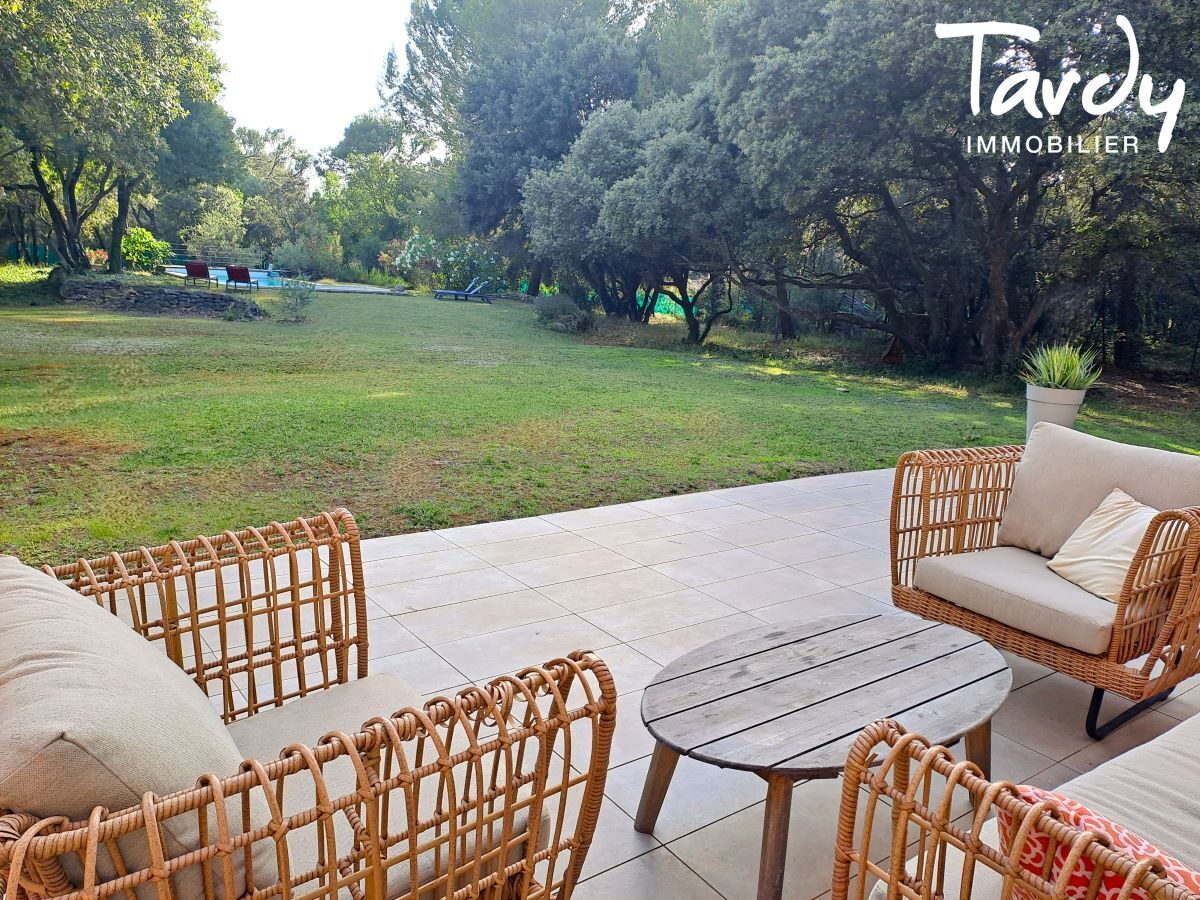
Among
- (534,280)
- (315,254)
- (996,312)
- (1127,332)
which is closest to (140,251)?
(315,254)

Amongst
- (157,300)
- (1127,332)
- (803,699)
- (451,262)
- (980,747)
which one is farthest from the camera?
(451,262)

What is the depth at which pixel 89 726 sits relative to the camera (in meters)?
0.90

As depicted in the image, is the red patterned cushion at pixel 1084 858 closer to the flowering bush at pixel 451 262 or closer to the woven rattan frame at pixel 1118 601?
the woven rattan frame at pixel 1118 601

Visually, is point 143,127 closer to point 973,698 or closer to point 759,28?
point 759,28

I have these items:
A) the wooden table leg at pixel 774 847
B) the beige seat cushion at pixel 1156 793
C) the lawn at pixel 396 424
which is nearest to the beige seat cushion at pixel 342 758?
the wooden table leg at pixel 774 847

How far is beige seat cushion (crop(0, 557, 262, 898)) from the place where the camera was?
2.85 feet

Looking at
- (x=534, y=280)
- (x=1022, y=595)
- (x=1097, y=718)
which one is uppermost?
(x=534, y=280)

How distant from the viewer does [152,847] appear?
86 centimetres

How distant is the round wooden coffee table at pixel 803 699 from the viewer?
158 cm

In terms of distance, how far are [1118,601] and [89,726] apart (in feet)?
7.70

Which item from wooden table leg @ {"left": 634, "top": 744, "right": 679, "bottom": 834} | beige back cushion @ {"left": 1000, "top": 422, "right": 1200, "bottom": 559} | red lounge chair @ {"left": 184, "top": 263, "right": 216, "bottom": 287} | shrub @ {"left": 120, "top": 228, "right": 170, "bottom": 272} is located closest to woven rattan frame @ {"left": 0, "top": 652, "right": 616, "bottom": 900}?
wooden table leg @ {"left": 634, "top": 744, "right": 679, "bottom": 834}

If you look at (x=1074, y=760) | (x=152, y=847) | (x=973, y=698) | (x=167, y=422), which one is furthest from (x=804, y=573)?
(x=167, y=422)

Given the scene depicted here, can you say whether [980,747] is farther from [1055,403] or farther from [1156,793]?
[1055,403]

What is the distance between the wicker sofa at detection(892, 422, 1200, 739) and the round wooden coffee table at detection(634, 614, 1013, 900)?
1.37 ft
